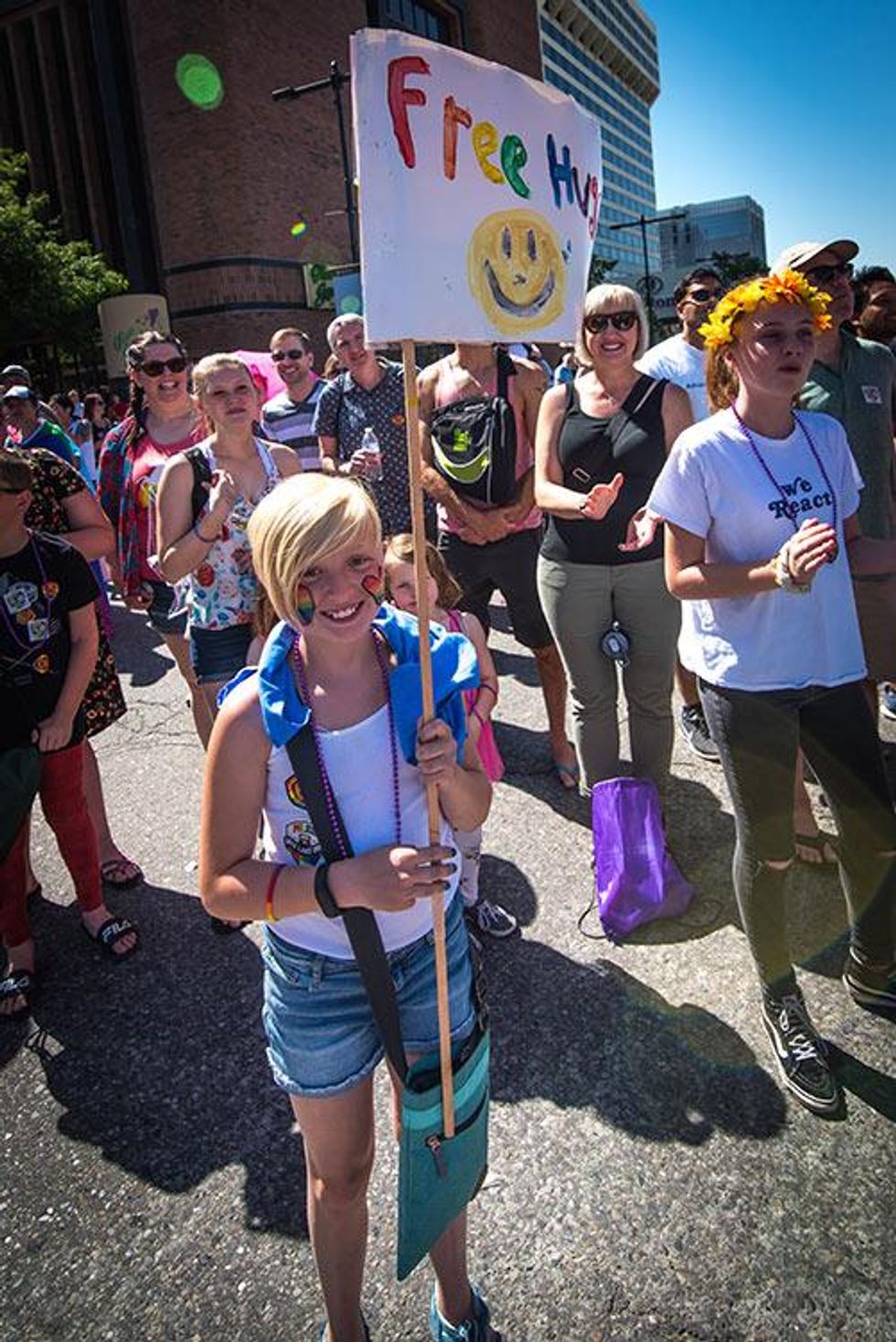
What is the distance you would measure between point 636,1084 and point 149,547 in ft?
9.84

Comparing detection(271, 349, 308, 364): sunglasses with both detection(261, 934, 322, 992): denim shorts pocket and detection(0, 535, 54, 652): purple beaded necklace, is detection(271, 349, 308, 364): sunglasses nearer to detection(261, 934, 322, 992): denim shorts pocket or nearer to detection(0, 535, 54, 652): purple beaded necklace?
detection(0, 535, 54, 652): purple beaded necklace

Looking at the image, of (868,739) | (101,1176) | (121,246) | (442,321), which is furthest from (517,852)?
(121,246)

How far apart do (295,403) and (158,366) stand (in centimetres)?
211

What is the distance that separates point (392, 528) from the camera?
14.6 feet

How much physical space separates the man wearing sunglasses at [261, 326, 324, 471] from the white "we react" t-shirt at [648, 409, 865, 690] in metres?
3.67

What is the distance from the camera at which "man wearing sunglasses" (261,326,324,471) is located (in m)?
5.47

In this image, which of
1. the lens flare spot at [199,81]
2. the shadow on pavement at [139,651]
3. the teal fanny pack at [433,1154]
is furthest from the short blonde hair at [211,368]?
the lens flare spot at [199,81]

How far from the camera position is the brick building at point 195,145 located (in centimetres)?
2416

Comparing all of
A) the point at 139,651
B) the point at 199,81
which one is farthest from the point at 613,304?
the point at 199,81

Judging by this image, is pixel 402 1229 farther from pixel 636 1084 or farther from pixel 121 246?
pixel 121 246

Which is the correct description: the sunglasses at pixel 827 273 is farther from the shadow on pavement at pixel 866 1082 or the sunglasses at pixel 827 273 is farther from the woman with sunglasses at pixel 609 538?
the shadow on pavement at pixel 866 1082

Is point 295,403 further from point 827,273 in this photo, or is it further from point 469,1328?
point 469,1328

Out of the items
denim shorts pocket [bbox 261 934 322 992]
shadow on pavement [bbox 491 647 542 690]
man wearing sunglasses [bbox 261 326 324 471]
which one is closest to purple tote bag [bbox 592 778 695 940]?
denim shorts pocket [bbox 261 934 322 992]

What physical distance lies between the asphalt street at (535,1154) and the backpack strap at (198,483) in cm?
163
